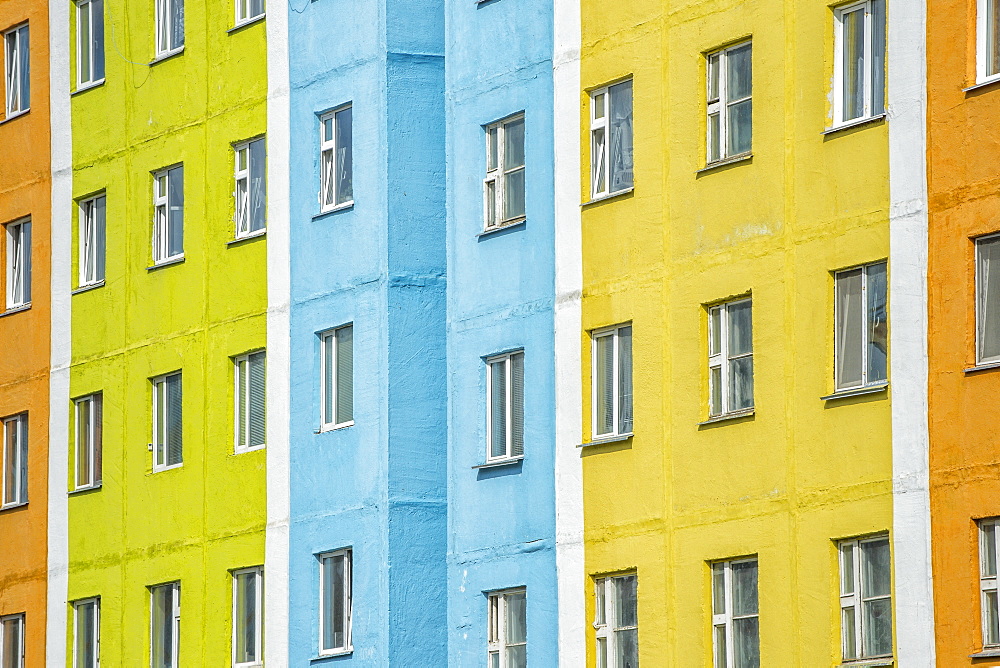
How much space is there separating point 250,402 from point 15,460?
8.08m

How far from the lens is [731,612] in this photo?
35.1 metres

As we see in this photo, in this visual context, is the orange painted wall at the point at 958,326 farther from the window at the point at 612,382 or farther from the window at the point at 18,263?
the window at the point at 18,263

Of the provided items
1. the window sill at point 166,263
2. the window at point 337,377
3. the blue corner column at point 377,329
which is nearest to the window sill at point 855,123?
the blue corner column at point 377,329

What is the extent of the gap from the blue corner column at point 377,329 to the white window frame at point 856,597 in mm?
9455

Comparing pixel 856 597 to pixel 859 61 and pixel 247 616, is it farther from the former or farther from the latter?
pixel 247 616

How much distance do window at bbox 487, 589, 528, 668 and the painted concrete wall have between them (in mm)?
5689

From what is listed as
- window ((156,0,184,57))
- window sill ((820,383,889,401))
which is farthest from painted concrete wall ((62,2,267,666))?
window sill ((820,383,889,401))

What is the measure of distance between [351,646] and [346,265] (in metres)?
6.18

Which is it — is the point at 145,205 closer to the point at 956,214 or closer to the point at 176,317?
the point at 176,317

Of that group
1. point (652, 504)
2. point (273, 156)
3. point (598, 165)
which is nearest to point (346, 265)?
point (273, 156)

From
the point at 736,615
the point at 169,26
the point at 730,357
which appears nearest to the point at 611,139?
the point at 730,357

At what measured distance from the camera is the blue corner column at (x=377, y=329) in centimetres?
4106

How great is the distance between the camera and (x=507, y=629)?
129 feet

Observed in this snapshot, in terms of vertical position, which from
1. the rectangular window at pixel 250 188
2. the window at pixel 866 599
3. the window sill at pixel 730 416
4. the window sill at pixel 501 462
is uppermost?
the rectangular window at pixel 250 188
